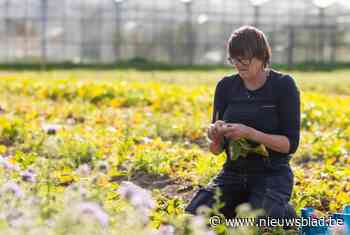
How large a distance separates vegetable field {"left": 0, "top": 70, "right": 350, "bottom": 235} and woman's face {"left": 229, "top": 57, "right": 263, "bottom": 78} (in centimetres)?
74

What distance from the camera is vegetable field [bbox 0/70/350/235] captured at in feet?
9.89

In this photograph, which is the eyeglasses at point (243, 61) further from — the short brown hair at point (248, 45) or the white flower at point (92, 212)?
the white flower at point (92, 212)

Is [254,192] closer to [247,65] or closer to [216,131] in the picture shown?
[216,131]

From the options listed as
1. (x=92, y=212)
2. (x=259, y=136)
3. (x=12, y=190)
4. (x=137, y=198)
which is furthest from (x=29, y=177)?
(x=259, y=136)

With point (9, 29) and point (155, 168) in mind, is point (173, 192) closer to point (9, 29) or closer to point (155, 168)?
point (155, 168)

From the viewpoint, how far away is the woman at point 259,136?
4520 mm

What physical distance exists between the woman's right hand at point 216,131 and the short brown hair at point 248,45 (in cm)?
33

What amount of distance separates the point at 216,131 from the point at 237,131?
124 millimetres

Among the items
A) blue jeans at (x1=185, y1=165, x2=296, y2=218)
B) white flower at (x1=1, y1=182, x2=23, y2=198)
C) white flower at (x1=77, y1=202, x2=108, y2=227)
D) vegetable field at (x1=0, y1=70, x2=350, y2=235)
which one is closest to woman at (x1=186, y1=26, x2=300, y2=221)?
blue jeans at (x1=185, y1=165, x2=296, y2=218)

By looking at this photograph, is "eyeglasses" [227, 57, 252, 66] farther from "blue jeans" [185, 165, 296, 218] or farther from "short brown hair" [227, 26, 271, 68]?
"blue jeans" [185, 165, 296, 218]

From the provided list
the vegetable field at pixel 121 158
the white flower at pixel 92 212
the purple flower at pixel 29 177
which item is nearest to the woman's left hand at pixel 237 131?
the vegetable field at pixel 121 158

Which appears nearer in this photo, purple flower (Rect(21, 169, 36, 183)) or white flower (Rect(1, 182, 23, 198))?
white flower (Rect(1, 182, 23, 198))

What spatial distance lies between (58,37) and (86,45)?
2.54ft

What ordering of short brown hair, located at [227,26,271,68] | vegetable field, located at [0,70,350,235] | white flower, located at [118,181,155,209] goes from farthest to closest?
short brown hair, located at [227,26,271,68] → vegetable field, located at [0,70,350,235] → white flower, located at [118,181,155,209]
